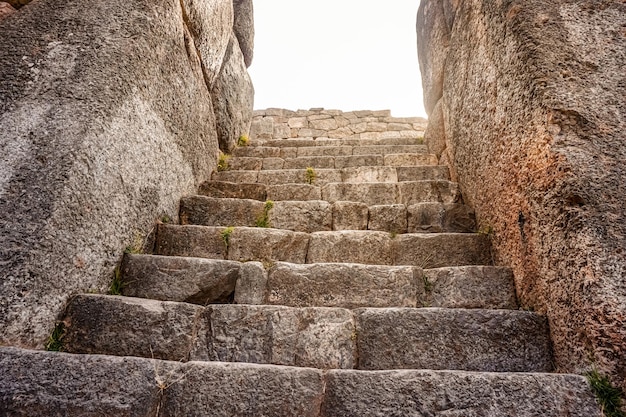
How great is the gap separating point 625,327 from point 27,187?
2.33 m

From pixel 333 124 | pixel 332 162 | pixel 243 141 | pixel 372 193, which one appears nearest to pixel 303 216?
pixel 372 193

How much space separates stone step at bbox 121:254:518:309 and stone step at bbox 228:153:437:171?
6.93 feet

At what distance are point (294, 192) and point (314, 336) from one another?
1.74 metres

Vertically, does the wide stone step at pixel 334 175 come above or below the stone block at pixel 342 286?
above

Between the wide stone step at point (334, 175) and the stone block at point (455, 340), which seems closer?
the stone block at point (455, 340)

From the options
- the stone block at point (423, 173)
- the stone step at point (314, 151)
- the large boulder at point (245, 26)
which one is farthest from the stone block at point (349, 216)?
the large boulder at point (245, 26)

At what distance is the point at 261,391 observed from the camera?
4.05ft

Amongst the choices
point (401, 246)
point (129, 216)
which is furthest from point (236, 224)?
point (401, 246)

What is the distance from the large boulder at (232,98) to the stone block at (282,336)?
2749mm

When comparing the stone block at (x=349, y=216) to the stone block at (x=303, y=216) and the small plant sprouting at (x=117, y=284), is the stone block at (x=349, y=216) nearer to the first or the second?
the stone block at (x=303, y=216)

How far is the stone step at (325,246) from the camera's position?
2.21 metres

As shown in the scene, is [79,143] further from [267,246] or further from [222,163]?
[222,163]

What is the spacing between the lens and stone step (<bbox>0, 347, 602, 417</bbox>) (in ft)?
3.88

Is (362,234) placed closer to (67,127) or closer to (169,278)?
(169,278)
